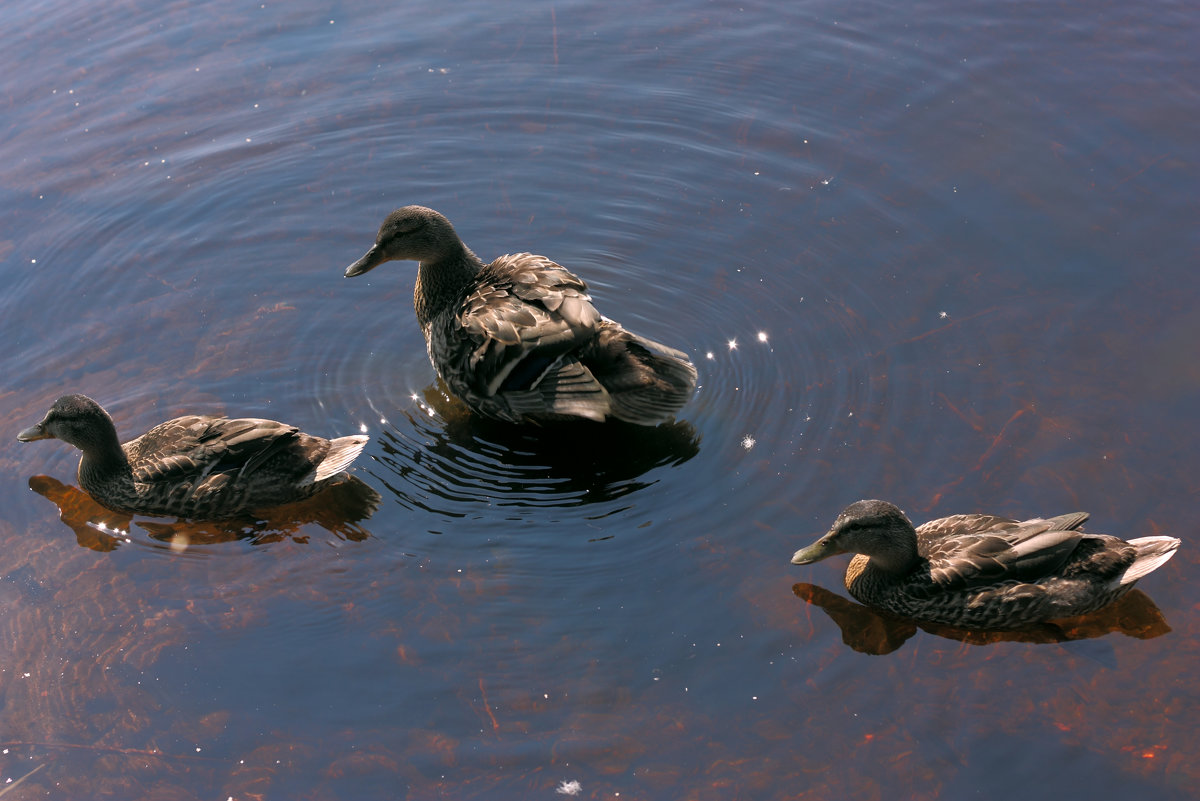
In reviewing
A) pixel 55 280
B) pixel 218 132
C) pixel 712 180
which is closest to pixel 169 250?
pixel 55 280

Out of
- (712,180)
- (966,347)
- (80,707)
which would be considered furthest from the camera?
(712,180)

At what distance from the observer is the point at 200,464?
22.7ft

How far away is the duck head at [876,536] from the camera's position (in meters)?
6.17

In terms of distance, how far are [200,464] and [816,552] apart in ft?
12.9

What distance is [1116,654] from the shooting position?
600 cm

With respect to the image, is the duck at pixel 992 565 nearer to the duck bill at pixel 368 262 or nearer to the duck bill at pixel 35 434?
the duck bill at pixel 368 262

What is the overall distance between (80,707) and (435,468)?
256 centimetres

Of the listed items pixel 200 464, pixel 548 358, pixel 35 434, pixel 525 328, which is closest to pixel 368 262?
pixel 525 328

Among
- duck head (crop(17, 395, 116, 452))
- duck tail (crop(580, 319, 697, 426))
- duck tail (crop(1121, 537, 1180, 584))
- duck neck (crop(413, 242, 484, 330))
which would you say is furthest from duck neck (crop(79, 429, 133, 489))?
duck tail (crop(1121, 537, 1180, 584))

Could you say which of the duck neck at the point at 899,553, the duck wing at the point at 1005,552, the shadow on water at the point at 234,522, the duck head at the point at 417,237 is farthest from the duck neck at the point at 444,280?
the duck wing at the point at 1005,552

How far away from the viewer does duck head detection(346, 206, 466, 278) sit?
26.1 feet

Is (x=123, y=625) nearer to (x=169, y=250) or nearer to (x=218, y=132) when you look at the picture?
(x=169, y=250)

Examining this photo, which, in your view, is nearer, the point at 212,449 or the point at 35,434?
the point at 212,449

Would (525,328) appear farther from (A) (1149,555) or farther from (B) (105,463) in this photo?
(A) (1149,555)
